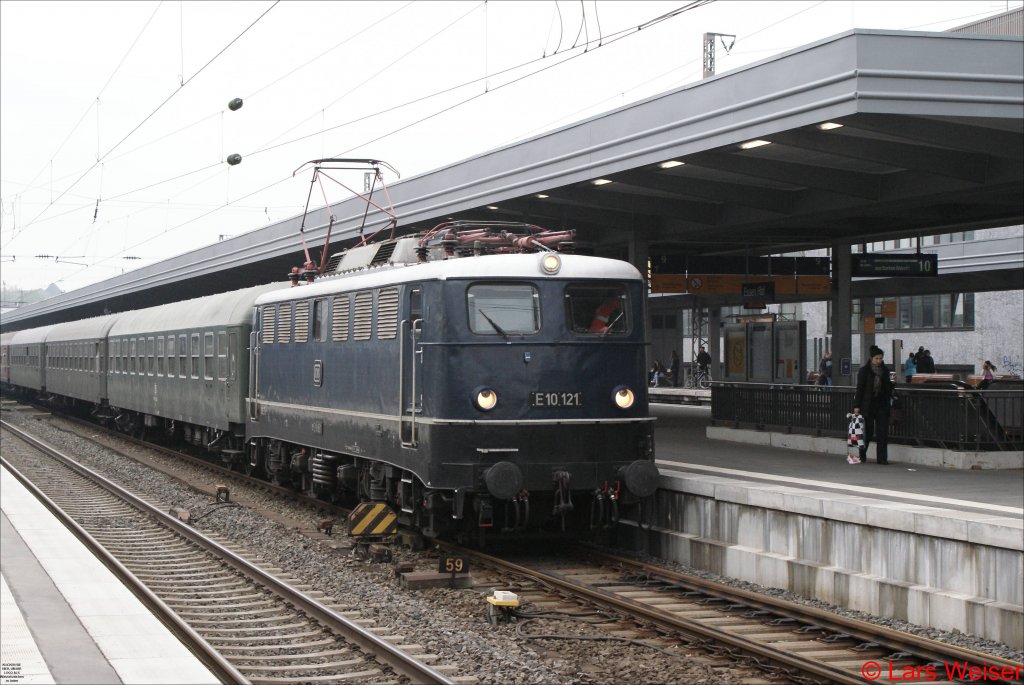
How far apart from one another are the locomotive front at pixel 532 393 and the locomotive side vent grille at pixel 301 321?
4.01 m

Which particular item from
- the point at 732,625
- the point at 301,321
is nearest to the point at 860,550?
the point at 732,625

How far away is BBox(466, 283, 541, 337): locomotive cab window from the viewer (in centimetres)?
1262

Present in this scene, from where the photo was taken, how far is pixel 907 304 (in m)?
57.0

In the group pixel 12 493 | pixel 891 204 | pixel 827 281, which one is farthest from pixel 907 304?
pixel 12 493

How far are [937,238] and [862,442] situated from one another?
34.5 m

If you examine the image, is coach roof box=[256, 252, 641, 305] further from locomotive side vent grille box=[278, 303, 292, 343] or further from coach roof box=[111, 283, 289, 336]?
coach roof box=[111, 283, 289, 336]

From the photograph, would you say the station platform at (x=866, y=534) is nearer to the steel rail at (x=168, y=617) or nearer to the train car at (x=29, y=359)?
the steel rail at (x=168, y=617)

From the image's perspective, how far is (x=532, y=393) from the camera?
41.3 ft

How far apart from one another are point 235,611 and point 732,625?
4.42 m

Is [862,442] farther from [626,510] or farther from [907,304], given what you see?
[907,304]

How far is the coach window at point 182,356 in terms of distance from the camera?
2464 centimetres

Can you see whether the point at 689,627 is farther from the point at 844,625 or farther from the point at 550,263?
the point at 550,263

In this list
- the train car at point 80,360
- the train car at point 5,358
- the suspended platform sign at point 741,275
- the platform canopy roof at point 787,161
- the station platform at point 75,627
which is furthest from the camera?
the train car at point 5,358

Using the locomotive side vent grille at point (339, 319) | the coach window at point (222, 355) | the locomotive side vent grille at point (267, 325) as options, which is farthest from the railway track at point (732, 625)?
the coach window at point (222, 355)
